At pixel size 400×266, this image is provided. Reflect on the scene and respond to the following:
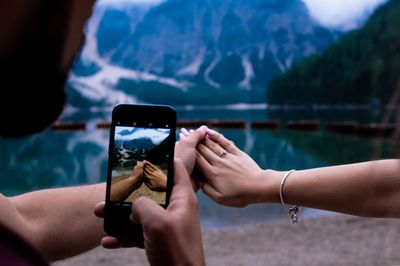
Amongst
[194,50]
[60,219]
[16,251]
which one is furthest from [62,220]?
[194,50]

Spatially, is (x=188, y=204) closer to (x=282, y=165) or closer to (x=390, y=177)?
(x=390, y=177)

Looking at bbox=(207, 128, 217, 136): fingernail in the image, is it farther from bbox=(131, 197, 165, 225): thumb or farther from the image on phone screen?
bbox=(131, 197, 165, 225): thumb

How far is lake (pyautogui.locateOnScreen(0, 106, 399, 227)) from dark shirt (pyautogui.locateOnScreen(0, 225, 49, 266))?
219 inches

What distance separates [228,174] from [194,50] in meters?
7.63

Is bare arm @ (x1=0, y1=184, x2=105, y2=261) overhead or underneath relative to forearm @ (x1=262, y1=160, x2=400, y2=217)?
underneath

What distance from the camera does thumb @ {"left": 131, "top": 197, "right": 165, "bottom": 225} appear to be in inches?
17.4

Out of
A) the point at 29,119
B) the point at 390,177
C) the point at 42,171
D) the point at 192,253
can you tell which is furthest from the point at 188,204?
the point at 42,171

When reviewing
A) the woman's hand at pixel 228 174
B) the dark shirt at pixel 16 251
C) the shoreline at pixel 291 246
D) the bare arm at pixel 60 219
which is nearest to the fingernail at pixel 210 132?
the woman's hand at pixel 228 174

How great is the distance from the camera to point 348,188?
2.53ft

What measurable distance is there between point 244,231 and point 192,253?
450 cm

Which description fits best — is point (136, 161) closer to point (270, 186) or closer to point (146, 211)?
point (146, 211)

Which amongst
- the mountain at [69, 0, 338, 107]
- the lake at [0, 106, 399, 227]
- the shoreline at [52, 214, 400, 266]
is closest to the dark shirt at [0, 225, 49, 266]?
the shoreline at [52, 214, 400, 266]

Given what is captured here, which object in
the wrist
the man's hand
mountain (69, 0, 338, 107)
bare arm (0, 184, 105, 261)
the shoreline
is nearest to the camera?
the man's hand

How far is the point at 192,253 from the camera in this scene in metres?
0.44
